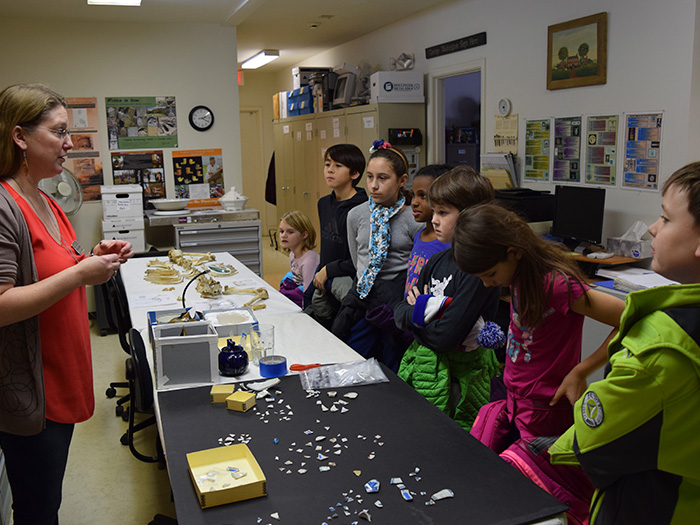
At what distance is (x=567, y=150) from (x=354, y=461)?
11.7ft

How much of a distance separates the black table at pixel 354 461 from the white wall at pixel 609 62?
8.89 feet

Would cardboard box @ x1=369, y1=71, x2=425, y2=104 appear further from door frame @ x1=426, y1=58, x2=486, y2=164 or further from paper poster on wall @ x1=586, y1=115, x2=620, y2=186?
paper poster on wall @ x1=586, y1=115, x2=620, y2=186

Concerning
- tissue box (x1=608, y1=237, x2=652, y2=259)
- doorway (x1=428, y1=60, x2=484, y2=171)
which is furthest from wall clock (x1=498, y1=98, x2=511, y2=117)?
tissue box (x1=608, y1=237, x2=652, y2=259)

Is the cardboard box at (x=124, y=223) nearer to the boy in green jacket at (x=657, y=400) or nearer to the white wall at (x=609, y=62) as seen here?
the white wall at (x=609, y=62)

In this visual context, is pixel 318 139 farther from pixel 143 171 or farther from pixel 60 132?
pixel 60 132

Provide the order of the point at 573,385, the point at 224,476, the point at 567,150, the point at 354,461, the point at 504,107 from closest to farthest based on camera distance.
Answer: the point at 224,476 → the point at 354,461 → the point at 573,385 → the point at 567,150 → the point at 504,107

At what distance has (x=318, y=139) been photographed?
24.3 feet

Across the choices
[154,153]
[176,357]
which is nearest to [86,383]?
Result: [176,357]

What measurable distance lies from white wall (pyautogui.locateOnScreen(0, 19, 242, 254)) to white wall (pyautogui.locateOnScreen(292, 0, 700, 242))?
2066 mm

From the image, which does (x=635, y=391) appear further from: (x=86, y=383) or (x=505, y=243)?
(x=86, y=383)

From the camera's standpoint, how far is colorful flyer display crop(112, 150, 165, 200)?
229 inches

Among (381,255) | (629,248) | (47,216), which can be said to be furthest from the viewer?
(629,248)

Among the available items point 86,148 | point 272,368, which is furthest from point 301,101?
point 272,368

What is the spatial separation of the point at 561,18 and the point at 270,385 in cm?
367
